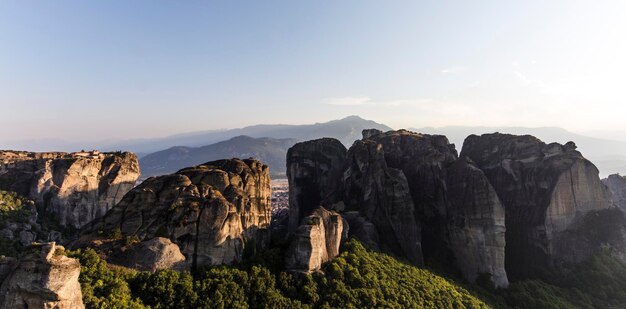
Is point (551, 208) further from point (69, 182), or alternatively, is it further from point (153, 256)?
point (69, 182)

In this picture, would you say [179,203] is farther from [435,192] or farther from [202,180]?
[435,192]

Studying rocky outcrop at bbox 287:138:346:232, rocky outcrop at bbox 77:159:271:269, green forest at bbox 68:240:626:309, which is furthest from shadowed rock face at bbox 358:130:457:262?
rocky outcrop at bbox 77:159:271:269

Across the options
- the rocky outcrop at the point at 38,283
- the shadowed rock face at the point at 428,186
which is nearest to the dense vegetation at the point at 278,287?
the rocky outcrop at the point at 38,283

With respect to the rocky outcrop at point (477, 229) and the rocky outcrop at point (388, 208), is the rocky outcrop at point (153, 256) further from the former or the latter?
the rocky outcrop at point (477, 229)

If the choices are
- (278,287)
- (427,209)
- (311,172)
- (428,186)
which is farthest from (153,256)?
(311,172)

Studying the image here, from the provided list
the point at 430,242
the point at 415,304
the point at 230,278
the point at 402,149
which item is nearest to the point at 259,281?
the point at 230,278

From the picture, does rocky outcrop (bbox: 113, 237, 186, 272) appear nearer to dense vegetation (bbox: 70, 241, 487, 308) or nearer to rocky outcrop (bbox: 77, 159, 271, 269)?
dense vegetation (bbox: 70, 241, 487, 308)
